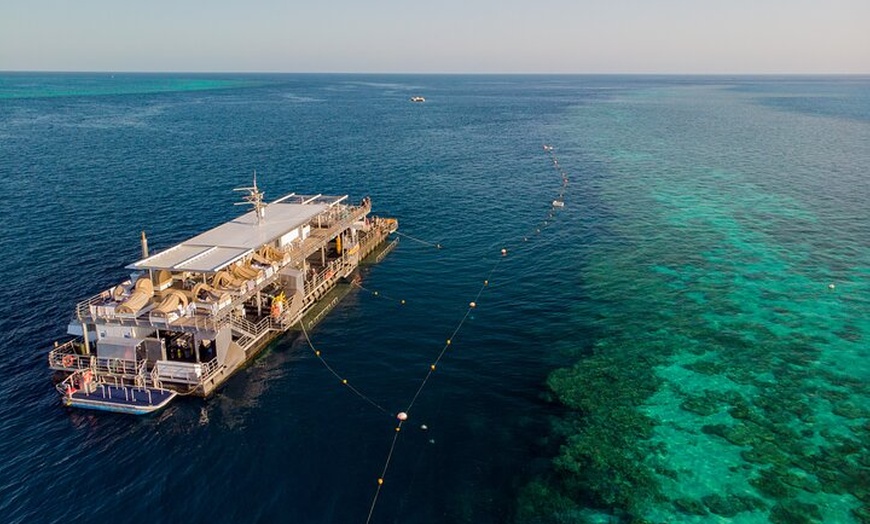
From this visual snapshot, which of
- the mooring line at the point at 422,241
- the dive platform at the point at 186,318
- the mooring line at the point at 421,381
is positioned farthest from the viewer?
the mooring line at the point at 422,241

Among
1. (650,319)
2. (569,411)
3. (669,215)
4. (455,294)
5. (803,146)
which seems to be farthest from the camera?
(803,146)

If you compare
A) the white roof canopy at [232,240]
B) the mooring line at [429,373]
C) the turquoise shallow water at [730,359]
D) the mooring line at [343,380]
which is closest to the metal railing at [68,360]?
the white roof canopy at [232,240]

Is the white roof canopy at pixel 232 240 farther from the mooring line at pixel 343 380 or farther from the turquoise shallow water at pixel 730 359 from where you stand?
the turquoise shallow water at pixel 730 359

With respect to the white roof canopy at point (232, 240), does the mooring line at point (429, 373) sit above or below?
below

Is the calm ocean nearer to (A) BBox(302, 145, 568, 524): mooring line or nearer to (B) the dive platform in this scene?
(A) BBox(302, 145, 568, 524): mooring line

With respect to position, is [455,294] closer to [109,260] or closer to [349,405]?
[349,405]

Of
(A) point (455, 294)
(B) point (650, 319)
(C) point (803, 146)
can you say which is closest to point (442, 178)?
(A) point (455, 294)

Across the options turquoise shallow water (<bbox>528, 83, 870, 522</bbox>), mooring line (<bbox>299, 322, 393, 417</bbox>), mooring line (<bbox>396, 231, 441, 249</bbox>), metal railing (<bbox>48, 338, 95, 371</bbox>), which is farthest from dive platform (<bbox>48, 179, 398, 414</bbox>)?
turquoise shallow water (<bbox>528, 83, 870, 522</bbox>)

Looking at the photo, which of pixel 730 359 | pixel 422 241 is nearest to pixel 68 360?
pixel 422 241

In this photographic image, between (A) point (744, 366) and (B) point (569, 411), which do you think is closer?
(B) point (569, 411)
